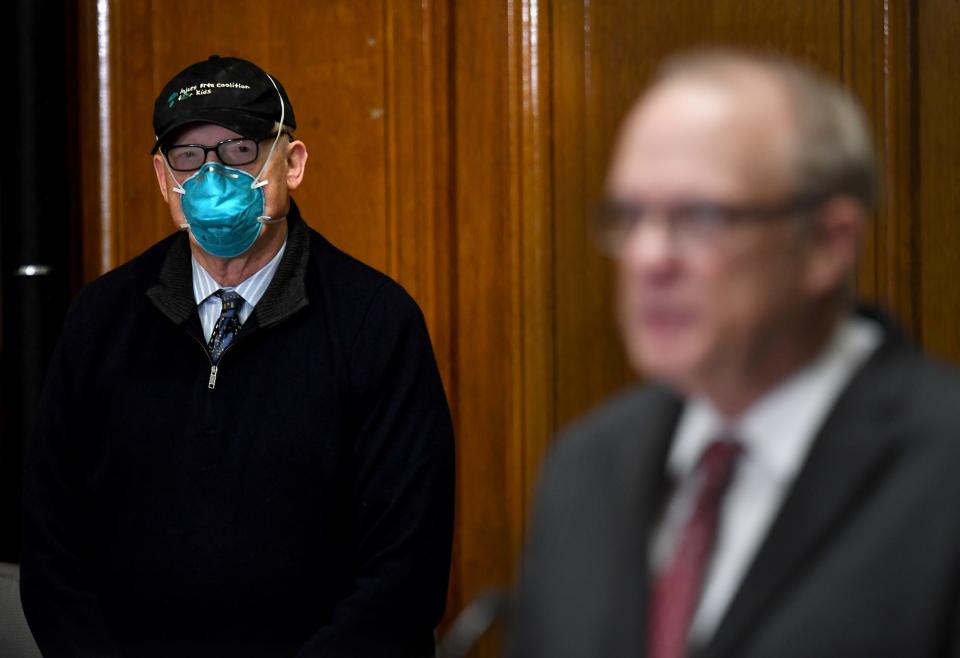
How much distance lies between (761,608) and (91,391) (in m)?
1.53

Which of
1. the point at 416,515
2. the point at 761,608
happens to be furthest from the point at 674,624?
the point at 416,515

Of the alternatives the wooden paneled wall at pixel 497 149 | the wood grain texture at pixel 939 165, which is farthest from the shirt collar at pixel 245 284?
the wood grain texture at pixel 939 165

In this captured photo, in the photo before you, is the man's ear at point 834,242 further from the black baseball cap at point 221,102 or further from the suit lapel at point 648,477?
the black baseball cap at point 221,102

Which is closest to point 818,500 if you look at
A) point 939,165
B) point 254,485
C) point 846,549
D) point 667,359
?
point 846,549

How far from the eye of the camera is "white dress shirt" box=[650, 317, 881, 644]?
917mm

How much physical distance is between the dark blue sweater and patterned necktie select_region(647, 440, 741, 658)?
1.14 m

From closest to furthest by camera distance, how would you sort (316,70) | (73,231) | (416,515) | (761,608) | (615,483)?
(761,608) < (615,483) < (416,515) < (316,70) < (73,231)

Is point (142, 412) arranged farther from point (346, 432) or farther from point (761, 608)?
point (761, 608)

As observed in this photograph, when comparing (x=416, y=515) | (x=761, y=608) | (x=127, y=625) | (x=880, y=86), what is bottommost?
(x=127, y=625)

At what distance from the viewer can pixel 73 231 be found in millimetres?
3430

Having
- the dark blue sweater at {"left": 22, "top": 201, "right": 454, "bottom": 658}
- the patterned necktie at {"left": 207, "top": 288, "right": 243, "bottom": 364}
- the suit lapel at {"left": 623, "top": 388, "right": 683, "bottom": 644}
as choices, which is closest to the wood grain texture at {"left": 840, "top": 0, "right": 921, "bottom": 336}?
the dark blue sweater at {"left": 22, "top": 201, "right": 454, "bottom": 658}

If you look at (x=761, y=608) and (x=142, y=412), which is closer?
(x=761, y=608)

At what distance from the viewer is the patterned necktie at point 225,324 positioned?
2.11 metres

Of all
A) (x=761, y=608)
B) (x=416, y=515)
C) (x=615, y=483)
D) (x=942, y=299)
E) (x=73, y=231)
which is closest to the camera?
(x=761, y=608)
